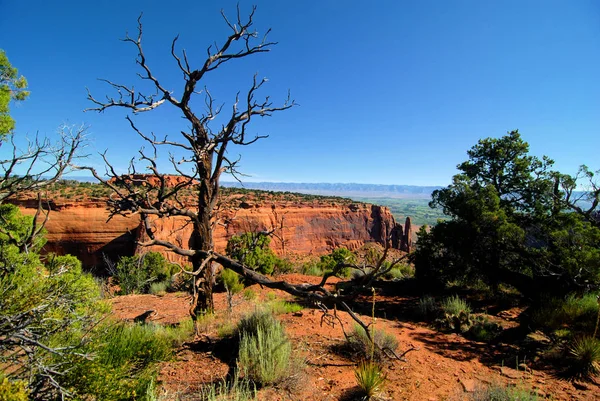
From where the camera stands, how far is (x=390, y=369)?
15.0 feet

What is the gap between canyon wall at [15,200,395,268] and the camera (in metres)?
27.2

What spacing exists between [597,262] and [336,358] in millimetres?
7928

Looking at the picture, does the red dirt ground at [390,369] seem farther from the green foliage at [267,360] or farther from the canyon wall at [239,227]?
the canyon wall at [239,227]

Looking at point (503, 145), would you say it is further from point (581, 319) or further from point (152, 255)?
point (152, 255)

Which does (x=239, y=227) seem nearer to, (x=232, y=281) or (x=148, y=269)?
(x=148, y=269)

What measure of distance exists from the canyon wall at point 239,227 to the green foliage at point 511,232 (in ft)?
→ 21.7

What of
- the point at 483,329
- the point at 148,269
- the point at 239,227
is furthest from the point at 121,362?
the point at 239,227

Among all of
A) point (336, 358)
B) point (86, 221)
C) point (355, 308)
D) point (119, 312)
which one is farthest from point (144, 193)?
point (86, 221)

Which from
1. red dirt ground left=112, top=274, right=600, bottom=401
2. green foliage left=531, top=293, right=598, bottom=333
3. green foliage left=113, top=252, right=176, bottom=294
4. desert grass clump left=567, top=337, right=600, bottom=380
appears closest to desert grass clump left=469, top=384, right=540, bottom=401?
red dirt ground left=112, top=274, right=600, bottom=401

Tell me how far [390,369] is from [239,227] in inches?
1358

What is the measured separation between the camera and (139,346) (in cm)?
418

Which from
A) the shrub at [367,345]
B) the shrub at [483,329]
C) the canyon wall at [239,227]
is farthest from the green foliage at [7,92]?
the shrub at [483,329]

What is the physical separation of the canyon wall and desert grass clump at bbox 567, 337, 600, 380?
5.79 m

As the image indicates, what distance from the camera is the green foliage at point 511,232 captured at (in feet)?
27.6
